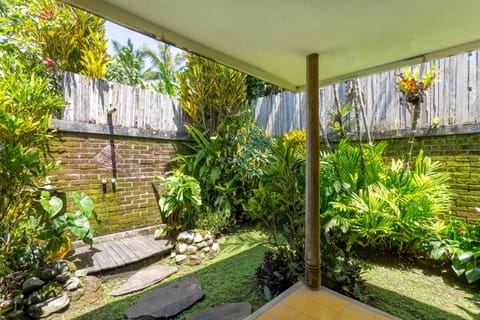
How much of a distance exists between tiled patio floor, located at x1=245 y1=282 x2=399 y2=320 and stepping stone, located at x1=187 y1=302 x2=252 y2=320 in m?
0.29

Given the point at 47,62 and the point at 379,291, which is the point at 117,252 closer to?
the point at 47,62

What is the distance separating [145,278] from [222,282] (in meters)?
0.97

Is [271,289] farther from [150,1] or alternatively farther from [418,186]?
[150,1]

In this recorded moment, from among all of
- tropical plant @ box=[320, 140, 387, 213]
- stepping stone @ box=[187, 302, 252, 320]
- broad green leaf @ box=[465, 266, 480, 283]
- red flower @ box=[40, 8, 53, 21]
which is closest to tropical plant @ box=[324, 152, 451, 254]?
tropical plant @ box=[320, 140, 387, 213]

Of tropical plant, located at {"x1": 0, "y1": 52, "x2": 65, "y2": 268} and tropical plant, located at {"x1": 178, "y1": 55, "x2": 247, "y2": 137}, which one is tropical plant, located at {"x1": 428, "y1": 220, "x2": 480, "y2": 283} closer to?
tropical plant, located at {"x1": 178, "y1": 55, "x2": 247, "y2": 137}

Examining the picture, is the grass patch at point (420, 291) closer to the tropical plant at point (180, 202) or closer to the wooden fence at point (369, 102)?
the wooden fence at point (369, 102)

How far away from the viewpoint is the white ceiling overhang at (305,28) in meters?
1.26

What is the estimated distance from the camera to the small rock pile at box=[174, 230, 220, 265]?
10.7 feet

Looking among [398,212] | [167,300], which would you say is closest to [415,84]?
[398,212]

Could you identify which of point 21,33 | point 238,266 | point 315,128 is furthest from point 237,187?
point 21,33

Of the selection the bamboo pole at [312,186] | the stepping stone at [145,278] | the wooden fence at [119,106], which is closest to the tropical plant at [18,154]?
the wooden fence at [119,106]

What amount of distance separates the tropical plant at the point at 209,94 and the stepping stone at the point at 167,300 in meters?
2.85

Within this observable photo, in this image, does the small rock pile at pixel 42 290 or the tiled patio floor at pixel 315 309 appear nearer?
the tiled patio floor at pixel 315 309

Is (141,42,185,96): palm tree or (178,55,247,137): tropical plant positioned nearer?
(178,55,247,137): tropical plant
